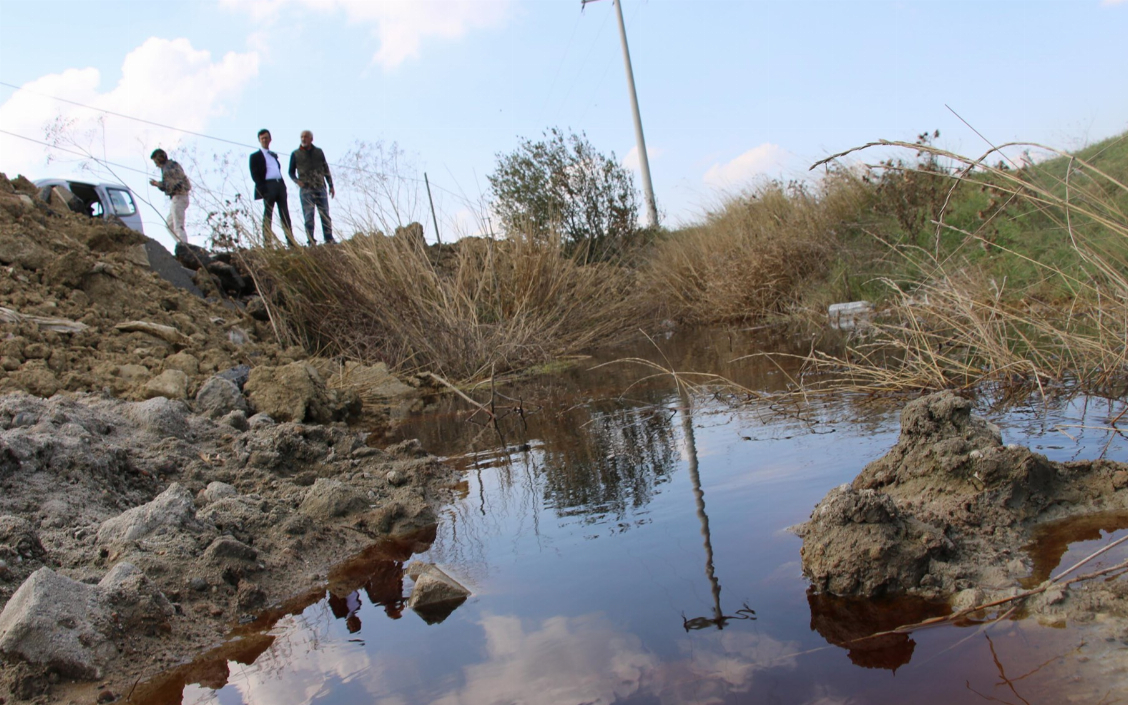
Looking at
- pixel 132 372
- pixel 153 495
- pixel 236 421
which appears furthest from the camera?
pixel 132 372

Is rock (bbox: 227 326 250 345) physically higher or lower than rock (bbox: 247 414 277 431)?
higher

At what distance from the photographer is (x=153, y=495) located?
3.14m

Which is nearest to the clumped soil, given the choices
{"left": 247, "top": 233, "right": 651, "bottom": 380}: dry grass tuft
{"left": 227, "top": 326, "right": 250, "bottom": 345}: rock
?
{"left": 227, "top": 326, "right": 250, "bottom": 345}: rock

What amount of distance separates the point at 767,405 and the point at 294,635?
287 centimetres

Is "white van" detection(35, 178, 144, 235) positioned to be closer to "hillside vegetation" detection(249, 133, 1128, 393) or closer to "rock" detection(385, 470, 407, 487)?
"hillside vegetation" detection(249, 133, 1128, 393)

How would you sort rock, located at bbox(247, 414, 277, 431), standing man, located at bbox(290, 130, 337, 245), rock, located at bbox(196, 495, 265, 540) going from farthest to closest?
standing man, located at bbox(290, 130, 337, 245) < rock, located at bbox(247, 414, 277, 431) < rock, located at bbox(196, 495, 265, 540)

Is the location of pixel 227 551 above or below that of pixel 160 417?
below

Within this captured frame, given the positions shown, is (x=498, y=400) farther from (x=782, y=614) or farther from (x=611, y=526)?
(x=782, y=614)

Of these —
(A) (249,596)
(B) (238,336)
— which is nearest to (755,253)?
(B) (238,336)

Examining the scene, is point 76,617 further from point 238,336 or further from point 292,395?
point 238,336

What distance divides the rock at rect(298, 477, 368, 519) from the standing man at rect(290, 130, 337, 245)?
5462mm

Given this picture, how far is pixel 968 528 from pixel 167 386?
451 centimetres

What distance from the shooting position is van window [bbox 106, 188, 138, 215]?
1295 centimetres

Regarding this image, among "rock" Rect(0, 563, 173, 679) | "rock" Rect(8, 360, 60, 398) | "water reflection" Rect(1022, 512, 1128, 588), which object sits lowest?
"water reflection" Rect(1022, 512, 1128, 588)
